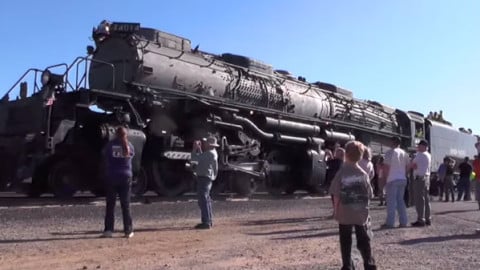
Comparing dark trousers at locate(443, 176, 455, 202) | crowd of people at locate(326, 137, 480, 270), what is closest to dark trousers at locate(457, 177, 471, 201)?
crowd of people at locate(326, 137, 480, 270)

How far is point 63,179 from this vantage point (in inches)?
520

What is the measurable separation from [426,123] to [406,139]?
3.44 m

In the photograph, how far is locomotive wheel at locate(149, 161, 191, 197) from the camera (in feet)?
48.9

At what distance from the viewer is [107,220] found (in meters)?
8.76

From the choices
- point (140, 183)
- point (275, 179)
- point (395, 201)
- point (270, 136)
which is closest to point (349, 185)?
point (395, 201)

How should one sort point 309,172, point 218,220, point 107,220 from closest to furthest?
1. point 107,220
2. point 218,220
3. point 309,172

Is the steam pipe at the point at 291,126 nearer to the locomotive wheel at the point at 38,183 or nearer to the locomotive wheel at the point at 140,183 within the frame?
the locomotive wheel at the point at 140,183

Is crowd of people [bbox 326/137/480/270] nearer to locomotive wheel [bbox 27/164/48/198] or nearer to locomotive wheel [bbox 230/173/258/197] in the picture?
locomotive wheel [bbox 230/173/258/197]

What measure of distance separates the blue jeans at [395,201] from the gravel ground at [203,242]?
38 centimetres

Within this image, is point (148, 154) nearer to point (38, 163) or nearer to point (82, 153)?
point (82, 153)

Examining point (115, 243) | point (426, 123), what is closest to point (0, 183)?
point (115, 243)

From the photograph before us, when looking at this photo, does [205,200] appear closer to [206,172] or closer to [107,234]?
[206,172]

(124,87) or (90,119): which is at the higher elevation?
(124,87)

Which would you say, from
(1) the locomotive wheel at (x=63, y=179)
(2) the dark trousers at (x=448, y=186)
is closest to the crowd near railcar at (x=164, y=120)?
(1) the locomotive wheel at (x=63, y=179)
